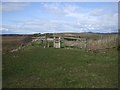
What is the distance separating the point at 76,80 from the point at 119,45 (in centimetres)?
1749

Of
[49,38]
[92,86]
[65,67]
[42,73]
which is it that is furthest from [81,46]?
[92,86]

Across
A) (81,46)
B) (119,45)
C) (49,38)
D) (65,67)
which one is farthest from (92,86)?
(49,38)

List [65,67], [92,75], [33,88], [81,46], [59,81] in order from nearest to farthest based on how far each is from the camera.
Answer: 1. [33,88]
2. [59,81]
3. [92,75]
4. [65,67]
5. [81,46]

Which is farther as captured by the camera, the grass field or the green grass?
the grass field

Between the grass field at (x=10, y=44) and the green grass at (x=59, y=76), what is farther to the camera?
the grass field at (x=10, y=44)

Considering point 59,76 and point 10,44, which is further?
point 10,44

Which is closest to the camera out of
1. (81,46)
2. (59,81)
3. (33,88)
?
(33,88)

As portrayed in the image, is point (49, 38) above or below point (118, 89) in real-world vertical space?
above

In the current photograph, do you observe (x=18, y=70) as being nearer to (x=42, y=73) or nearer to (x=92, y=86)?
(x=42, y=73)

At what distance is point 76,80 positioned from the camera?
12273 millimetres

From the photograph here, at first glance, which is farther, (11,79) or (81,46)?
(81,46)

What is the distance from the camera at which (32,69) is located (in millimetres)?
15281

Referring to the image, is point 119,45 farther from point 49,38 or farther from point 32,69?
point 32,69

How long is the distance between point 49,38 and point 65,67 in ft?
72.2
